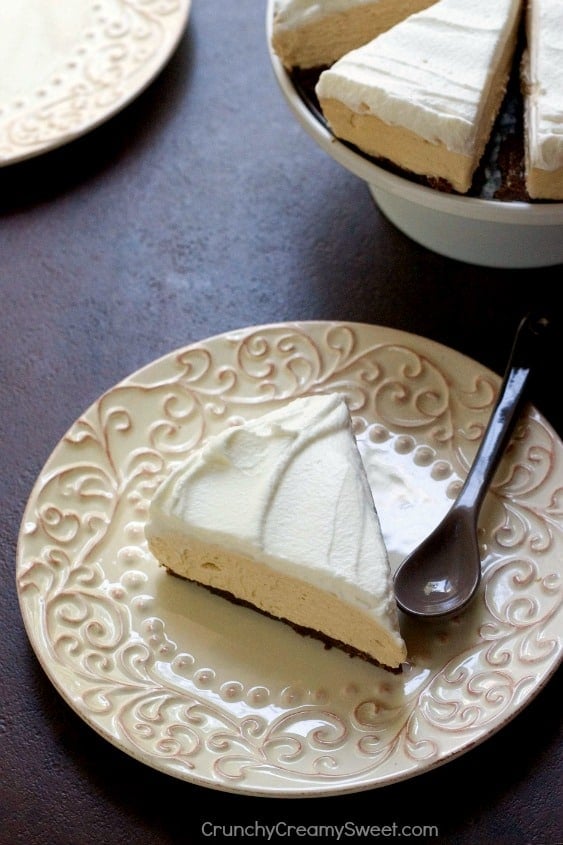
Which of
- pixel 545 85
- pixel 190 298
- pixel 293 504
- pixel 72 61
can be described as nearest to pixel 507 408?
pixel 293 504

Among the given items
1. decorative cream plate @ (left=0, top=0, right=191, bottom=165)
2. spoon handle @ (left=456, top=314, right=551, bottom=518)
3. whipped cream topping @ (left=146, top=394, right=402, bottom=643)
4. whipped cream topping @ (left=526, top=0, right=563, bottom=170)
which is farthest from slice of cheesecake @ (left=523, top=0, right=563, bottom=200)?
decorative cream plate @ (left=0, top=0, right=191, bottom=165)

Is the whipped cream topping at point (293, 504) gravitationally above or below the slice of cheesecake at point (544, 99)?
below

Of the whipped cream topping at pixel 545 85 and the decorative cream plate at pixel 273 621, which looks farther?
the whipped cream topping at pixel 545 85

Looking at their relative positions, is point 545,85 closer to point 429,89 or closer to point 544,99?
point 544,99

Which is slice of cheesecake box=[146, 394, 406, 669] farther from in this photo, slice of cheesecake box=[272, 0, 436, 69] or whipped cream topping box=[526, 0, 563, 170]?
slice of cheesecake box=[272, 0, 436, 69]

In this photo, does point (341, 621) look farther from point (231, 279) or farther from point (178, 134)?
point (178, 134)

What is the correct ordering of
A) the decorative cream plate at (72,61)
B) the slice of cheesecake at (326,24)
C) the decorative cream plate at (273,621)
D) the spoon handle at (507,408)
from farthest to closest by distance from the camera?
the decorative cream plate at (72,61) < the slice of cheesecake at (326,24) < the spoon handle at (507,408) < the decorative cream plate at (273,621)

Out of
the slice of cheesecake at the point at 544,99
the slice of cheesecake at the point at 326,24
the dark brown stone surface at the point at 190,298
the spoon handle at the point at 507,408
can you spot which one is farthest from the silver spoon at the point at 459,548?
the slice of cheesecake at the point at 326,24

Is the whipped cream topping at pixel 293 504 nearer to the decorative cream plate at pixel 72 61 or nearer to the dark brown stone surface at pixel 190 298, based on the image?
the dark brown stone surface at pixel 190 298
